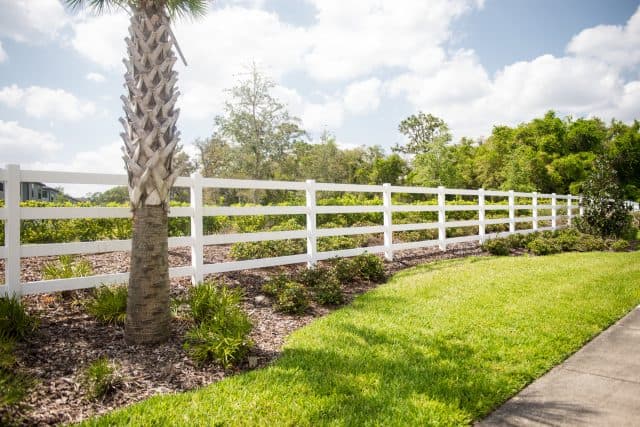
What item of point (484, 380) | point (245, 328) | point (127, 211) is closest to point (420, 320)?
point (484, 380)

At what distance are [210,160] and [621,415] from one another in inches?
1304

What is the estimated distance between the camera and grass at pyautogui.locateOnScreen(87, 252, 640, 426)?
292 cm

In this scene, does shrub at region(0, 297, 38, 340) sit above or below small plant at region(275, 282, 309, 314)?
above

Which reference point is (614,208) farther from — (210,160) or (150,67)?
(210,160)

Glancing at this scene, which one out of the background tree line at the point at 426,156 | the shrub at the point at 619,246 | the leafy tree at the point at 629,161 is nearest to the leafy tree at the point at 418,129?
the background tree line at the point at 426,156

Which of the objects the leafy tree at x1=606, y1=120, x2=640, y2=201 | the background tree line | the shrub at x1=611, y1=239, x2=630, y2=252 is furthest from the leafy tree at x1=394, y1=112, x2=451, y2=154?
the shrub at x1=611, y1=239, x2=630, y2=252

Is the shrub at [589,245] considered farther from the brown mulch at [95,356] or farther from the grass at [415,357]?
the brown mulch at [95,356]

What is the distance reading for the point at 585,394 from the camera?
3232 millimetres

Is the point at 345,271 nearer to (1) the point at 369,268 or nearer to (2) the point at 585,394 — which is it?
(1) the point at 369,268

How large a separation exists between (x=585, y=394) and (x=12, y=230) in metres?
5.84

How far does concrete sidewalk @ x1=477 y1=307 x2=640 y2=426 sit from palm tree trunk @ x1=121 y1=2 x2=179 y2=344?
10.2 feet

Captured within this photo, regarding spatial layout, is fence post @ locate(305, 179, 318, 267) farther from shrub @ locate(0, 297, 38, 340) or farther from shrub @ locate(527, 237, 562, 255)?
shrub @ locate(527, 237, 562, 255)

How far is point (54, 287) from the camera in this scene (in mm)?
4711

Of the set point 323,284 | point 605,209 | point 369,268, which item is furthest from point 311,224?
point 605,209
